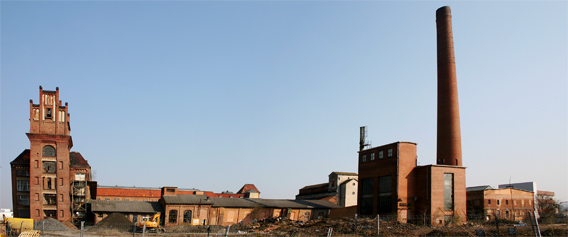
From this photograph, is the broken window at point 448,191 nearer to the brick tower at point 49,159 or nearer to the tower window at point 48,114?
the brick tower at point 49,159

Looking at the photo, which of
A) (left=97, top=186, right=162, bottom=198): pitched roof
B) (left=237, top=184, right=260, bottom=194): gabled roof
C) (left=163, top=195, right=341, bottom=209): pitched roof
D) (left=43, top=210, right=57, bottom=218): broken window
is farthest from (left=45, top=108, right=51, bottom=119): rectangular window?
(left=237, top=184, right=260, bottom=194): gabled roof

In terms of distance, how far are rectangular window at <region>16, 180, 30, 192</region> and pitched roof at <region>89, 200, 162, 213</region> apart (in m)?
6.44

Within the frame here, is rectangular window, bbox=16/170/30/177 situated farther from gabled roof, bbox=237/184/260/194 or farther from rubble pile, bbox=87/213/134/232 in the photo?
gabled roof, bbox=237/184/260/194

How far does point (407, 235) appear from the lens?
22734mm

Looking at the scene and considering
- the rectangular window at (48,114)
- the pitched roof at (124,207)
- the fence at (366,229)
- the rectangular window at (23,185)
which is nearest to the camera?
the fence at (366,229)

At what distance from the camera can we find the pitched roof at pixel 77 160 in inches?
1966

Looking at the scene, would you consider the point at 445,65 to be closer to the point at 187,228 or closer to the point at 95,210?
the point at 187,228

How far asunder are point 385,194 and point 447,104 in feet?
33.7

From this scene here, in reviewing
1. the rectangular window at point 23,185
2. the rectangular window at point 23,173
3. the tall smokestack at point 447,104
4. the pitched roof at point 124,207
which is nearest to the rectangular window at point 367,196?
the tall smokestack at point 447,104

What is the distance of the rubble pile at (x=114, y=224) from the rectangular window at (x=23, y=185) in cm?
1052

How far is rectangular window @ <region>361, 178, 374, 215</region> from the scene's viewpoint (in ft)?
134

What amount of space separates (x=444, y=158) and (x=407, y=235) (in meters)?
18.8

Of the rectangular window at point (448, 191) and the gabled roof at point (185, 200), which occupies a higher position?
the rectangular window at point (448, 191)

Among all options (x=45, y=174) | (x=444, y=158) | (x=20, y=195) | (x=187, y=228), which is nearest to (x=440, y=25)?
(x=444, y=158)
